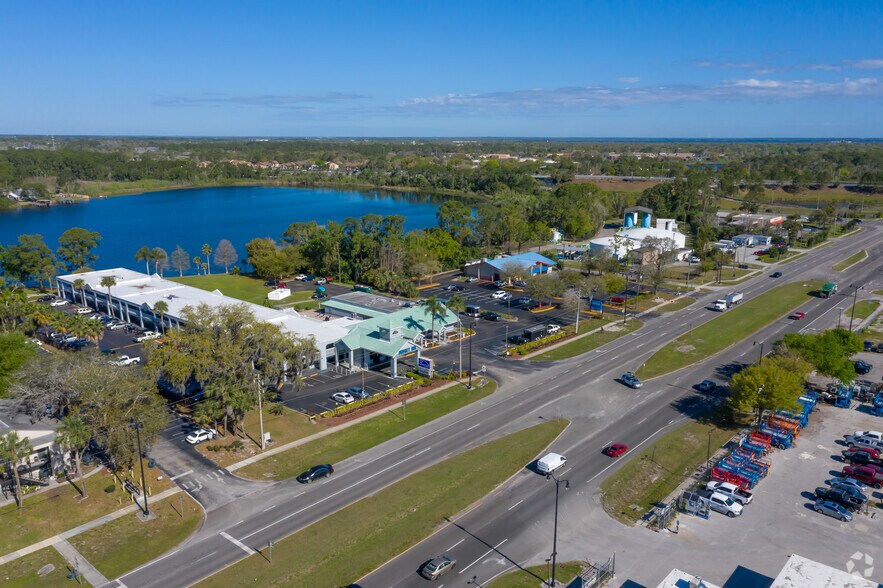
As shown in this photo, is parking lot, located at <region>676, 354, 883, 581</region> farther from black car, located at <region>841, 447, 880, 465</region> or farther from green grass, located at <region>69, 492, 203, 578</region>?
green grass, located at <region>69, 492, 203, 578</region>

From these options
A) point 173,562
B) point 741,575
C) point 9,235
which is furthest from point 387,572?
point 9,235

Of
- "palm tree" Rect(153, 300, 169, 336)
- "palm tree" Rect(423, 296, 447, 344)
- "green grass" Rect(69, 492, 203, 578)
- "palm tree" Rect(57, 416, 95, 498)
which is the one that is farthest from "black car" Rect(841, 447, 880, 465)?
"palm tree" Rect(153, 300, 169, 336)

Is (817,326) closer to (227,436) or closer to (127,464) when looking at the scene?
(227,436)

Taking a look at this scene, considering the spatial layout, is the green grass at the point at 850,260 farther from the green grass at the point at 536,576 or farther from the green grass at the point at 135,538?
the green grass at the point at 135,538

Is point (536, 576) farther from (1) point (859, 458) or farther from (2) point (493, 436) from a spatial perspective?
(1) point (859, 458)

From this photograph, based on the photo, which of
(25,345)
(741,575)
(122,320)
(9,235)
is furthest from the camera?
(9,235)

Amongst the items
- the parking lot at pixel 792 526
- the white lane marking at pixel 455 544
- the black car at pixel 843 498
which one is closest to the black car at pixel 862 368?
the parking lot at pixel 792 526
